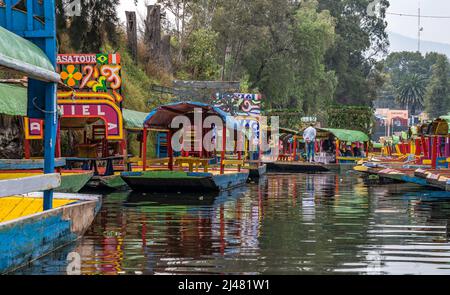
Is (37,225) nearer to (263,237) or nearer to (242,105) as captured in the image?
(263,237)

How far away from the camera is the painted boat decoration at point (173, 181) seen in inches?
773

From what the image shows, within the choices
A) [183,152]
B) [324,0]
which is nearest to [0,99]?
[183,152]

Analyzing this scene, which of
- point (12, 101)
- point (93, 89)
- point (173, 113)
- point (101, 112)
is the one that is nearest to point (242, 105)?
point (93, 89)

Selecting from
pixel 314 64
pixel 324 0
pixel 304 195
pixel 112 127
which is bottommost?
pixel 304 195

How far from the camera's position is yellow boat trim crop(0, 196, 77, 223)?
10.7 m

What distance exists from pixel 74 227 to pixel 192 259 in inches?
86.5

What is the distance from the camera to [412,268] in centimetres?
847

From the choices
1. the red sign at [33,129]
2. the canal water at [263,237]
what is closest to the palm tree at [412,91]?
the canal water at [263,237]

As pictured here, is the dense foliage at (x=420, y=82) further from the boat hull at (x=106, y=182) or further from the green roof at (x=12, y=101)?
the green roof at (x=12, y=101)

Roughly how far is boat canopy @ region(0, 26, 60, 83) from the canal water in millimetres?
2116

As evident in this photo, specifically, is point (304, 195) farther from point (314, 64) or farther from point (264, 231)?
point (314, 64)

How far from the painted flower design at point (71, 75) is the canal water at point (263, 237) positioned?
15.3 ft
